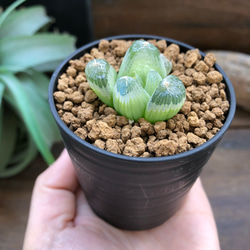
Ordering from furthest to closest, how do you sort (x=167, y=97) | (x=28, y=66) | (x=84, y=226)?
(x=28, y=66)
(x=84, y=226)
(x=167, y=97)

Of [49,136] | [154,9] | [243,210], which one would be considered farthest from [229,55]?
A: [49,136]

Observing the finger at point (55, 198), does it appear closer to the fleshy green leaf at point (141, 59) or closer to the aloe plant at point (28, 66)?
the aloe plant at point (28, 66)

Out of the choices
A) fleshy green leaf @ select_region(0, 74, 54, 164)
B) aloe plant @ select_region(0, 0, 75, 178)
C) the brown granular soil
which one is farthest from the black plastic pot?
aloe plant @ select_region(0, 0, 75, 178)

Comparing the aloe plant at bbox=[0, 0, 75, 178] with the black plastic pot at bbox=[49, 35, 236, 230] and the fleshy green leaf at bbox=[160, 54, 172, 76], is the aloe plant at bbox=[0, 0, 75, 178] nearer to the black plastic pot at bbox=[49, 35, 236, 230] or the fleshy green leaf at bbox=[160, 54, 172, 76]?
the black plastic pot at bbox=[49, 35, 236, 230]

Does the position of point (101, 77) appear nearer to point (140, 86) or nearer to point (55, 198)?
point (140, 86)

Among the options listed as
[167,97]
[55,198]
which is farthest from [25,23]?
[167,97]

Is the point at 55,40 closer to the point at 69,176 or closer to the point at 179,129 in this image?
the point at 69,176
